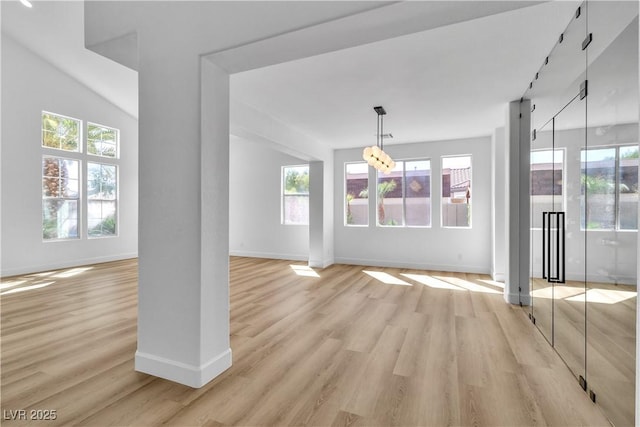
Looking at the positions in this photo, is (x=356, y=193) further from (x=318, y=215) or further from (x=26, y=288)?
(x=26, y=288)

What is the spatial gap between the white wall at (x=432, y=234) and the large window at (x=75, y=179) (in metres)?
5.57

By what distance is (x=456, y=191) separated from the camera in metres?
6.40

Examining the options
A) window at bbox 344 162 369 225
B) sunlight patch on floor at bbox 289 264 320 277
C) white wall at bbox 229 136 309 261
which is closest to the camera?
sunlight patch on floor at bbox 289 264 320 277

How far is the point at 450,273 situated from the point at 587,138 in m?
4.54

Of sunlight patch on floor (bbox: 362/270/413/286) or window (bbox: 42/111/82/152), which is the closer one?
sunlight patch on floor (bbox: 362/270/413/286)

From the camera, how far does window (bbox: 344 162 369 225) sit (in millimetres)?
7180

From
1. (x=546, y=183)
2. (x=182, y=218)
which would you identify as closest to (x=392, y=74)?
(x=546, y=183)

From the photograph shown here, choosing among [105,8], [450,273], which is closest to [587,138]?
[105,8]

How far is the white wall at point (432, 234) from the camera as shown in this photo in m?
6.11

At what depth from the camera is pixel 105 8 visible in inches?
93.4

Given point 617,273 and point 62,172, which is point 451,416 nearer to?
point 617,273

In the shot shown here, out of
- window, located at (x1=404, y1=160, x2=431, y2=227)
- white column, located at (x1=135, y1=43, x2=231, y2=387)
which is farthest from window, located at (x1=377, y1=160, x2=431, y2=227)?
white column, located at (x1=135, y1=43, x2=231, y2=387)

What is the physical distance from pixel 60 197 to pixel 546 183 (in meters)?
8.52

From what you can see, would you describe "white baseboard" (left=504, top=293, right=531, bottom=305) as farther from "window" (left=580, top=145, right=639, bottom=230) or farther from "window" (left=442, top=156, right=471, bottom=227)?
"window" (left=442, top=156, right=471, bottom=227)
